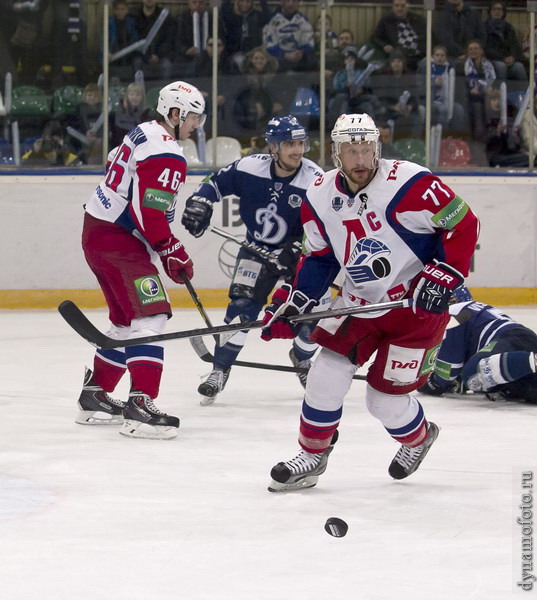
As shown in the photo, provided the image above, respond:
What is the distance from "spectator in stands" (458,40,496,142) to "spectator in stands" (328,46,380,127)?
2.03 feet

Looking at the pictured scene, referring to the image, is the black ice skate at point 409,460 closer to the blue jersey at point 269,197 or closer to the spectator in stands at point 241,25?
the blue jersey at point 269,197

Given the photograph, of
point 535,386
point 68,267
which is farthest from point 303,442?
point 68,267

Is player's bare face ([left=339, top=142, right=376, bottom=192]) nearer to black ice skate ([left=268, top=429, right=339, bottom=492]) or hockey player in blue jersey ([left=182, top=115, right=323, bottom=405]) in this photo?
black ice skate ([left=268, top=429, right=339, bottom=492])

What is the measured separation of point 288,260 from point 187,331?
1.20 metres

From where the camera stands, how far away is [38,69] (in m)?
7.36

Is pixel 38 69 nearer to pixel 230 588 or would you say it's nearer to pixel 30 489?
pixel 30 489

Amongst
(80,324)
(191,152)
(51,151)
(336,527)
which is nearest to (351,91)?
(191,152)

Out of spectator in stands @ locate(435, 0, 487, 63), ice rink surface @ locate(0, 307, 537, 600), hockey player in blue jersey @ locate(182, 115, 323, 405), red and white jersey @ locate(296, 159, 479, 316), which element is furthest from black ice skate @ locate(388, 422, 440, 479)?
spectator in stands @ locate(435, 0, 487, 63)

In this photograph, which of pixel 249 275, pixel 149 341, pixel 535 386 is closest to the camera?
pixel 149 341

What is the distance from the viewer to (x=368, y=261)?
2934 mm

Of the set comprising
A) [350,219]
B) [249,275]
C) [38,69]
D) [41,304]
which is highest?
[38,69]

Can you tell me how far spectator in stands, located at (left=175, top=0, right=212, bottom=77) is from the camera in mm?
7422

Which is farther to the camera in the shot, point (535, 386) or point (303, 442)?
point (535, 386)

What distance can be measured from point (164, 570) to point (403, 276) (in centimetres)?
105
